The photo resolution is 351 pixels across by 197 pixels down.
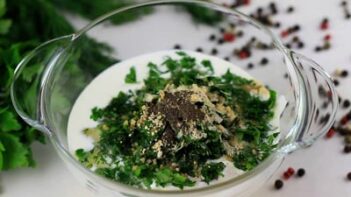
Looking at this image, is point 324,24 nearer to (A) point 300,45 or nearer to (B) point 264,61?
(A) point 300,45

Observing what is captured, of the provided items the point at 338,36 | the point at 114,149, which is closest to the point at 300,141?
the point at 114,149

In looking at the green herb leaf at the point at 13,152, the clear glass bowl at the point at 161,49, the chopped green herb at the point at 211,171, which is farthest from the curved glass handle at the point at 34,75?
the chopped green herb at the point at 211,171

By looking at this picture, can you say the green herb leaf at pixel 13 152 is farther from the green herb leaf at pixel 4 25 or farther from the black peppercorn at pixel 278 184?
the black peppercorn at pixel 278 184

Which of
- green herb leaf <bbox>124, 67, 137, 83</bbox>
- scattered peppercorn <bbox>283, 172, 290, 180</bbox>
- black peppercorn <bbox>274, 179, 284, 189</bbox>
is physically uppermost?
green herb leaf <bbox>124, 67, 137, 83</bbox>

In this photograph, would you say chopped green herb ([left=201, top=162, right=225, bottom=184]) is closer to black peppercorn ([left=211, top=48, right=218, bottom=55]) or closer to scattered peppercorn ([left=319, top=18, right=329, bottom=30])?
black peppercorn ([left=211, top=48, right=218, bottom=55])

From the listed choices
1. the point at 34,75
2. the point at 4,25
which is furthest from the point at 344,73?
the point at 4,25

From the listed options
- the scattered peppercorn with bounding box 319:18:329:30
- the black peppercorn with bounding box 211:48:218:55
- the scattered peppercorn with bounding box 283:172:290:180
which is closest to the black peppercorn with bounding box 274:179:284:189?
the scattered peppercorn with bounding box 283:172:290:180

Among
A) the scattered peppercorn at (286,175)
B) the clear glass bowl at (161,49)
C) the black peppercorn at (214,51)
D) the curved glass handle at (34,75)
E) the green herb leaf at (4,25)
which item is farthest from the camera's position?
the black peppercorn at (214,51)

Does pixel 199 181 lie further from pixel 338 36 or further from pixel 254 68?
pixel 338 36
